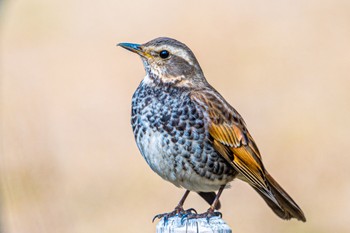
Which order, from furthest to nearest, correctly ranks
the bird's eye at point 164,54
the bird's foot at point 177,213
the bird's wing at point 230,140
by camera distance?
1. the bird's eye at point 164,54
2. the bird's wing at point 230,140
3. the bird's foot at point 177,213

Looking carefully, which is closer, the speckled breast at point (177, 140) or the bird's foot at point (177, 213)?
the bird's foot at point (177, 213)

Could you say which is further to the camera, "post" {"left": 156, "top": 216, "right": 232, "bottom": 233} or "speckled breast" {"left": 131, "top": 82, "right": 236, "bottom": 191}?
"speckled breast" {"left": 131, "top": 82, "right": 236, "bottom": 191}

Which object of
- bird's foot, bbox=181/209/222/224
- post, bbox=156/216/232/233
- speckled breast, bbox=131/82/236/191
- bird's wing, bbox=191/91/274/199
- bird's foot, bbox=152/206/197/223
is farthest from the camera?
bird's wing, bbox=191/91/274/199

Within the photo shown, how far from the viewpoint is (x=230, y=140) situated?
27.2 ft

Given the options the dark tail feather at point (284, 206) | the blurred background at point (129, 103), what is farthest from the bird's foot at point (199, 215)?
the blurred background at point (129, 103)

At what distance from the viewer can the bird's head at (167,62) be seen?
27.9 ft

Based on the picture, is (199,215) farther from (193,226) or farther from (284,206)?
(284,206)

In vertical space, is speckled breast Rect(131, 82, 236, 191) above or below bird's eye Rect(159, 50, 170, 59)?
below

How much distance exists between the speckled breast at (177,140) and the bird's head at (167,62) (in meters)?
0.22

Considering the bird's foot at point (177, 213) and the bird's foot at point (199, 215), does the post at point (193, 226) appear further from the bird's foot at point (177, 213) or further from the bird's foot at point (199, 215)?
the bird's foot at point (177, 213)

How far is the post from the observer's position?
20.8ft

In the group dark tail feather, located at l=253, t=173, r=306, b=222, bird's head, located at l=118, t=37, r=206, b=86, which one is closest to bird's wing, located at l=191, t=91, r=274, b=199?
dark tail feather, located at l=253, t=173, r=306, b=222

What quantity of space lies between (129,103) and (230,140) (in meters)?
7.39

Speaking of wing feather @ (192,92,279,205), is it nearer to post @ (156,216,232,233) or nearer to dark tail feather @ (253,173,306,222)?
dark tail feather @ (253,173,306,222)
